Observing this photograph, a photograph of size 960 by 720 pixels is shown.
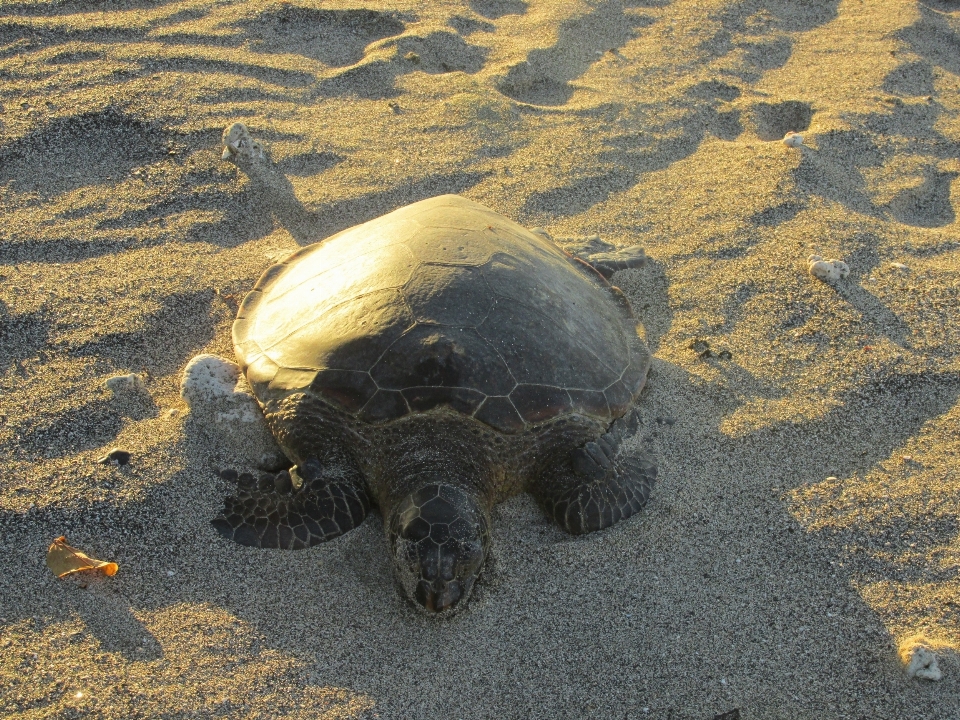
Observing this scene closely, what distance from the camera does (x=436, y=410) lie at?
8.16ft

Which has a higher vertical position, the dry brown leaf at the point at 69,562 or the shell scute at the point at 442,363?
the shell scute at the point at 442,363

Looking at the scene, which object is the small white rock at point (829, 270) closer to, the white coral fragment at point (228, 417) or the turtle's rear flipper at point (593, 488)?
the turtle's rear flipper at point (593, 488)

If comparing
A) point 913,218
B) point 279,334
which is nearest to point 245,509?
point 279,334

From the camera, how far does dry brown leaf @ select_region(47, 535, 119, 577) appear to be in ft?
7.28

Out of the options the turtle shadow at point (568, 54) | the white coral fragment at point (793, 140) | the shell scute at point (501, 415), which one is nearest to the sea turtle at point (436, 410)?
the shell scute at point (501, 415)

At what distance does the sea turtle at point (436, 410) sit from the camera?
242 cm

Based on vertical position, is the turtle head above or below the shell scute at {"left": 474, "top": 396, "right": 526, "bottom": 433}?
below

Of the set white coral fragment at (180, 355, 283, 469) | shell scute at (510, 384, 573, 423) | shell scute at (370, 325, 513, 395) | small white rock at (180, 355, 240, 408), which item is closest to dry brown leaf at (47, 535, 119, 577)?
white coral fragment at (180, 355, 283, 469)

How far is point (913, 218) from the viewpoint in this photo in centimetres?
409

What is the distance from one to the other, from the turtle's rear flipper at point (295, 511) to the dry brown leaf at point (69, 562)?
0.34 meters

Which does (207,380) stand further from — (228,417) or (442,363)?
(442,363)

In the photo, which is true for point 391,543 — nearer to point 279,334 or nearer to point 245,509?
point 245,509

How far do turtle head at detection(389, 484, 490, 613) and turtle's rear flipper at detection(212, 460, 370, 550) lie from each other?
0.20 m

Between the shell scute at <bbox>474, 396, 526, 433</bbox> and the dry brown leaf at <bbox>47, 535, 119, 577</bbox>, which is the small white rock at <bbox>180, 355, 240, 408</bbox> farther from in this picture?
the shell scute at <bbox>474, 396, 526, 433</bbox>
